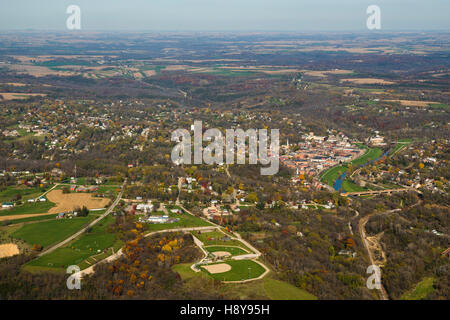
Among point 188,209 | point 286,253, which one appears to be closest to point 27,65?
point 188,209

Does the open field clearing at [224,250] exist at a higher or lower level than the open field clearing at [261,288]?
higher

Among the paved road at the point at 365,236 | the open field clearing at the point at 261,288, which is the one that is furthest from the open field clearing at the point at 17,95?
the paved road at the point at 365,236

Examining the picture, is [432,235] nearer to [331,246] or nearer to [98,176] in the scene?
[331,246]

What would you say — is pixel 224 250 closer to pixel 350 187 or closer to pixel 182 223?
pixel 182 223

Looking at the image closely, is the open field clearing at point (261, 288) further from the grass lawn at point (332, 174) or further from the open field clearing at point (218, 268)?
the grass lawn at point (332, 174)

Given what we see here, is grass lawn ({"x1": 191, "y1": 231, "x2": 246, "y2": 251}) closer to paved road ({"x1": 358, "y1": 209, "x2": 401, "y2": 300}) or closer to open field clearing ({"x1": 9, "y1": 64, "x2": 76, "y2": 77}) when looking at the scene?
paved road ({"x1": 358, "y1": 209, "x2": 401, "y2": 300})

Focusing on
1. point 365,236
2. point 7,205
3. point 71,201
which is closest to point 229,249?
point 365,236
